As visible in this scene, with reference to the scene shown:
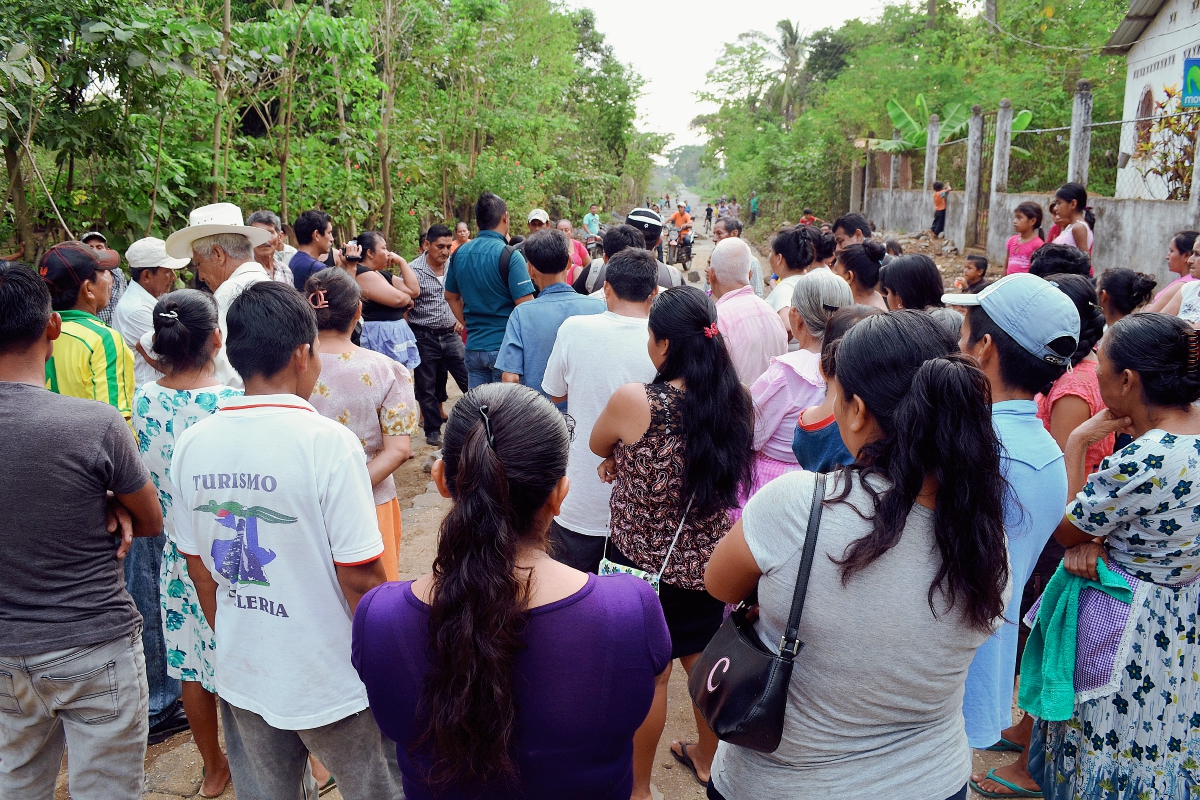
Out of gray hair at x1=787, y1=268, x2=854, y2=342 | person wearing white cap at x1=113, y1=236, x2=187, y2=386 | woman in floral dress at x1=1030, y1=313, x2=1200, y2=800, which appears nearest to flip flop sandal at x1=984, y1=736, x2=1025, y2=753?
woman in floral dress at x1=1030, y1=313, x2=1200, y2=800

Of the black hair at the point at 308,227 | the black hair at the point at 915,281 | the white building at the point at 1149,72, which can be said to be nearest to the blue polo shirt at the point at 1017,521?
the black hair at the point at 915,281

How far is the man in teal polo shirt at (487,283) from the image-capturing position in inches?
221

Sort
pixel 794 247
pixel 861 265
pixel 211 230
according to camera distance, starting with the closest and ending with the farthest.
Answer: pixel 211 230 → pixel 861 265 → pixel 794 247

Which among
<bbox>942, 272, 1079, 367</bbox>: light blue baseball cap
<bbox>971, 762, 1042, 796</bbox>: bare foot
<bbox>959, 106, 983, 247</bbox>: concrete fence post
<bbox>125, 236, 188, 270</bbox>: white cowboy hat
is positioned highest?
<bbox>959, 106, 983, 247</bbox>: concrete fence post

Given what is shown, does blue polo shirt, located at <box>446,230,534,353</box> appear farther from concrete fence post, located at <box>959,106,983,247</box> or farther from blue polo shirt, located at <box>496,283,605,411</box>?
concrete fence post, located at <box>959,106,983,247</box>

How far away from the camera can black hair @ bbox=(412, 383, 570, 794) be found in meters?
1.43

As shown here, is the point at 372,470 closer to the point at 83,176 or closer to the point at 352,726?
the point at 352,726

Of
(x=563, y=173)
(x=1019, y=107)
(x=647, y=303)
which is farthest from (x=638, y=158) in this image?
(x=647, y=303)

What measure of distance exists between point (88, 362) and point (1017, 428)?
125 inches

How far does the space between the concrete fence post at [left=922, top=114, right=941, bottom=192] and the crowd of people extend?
14.7 m

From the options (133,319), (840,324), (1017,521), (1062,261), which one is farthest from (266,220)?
(1017,521)

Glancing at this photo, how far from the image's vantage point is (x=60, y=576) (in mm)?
2342

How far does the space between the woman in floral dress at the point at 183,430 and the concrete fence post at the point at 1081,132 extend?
1178cm

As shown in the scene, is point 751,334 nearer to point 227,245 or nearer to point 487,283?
point 487,283
